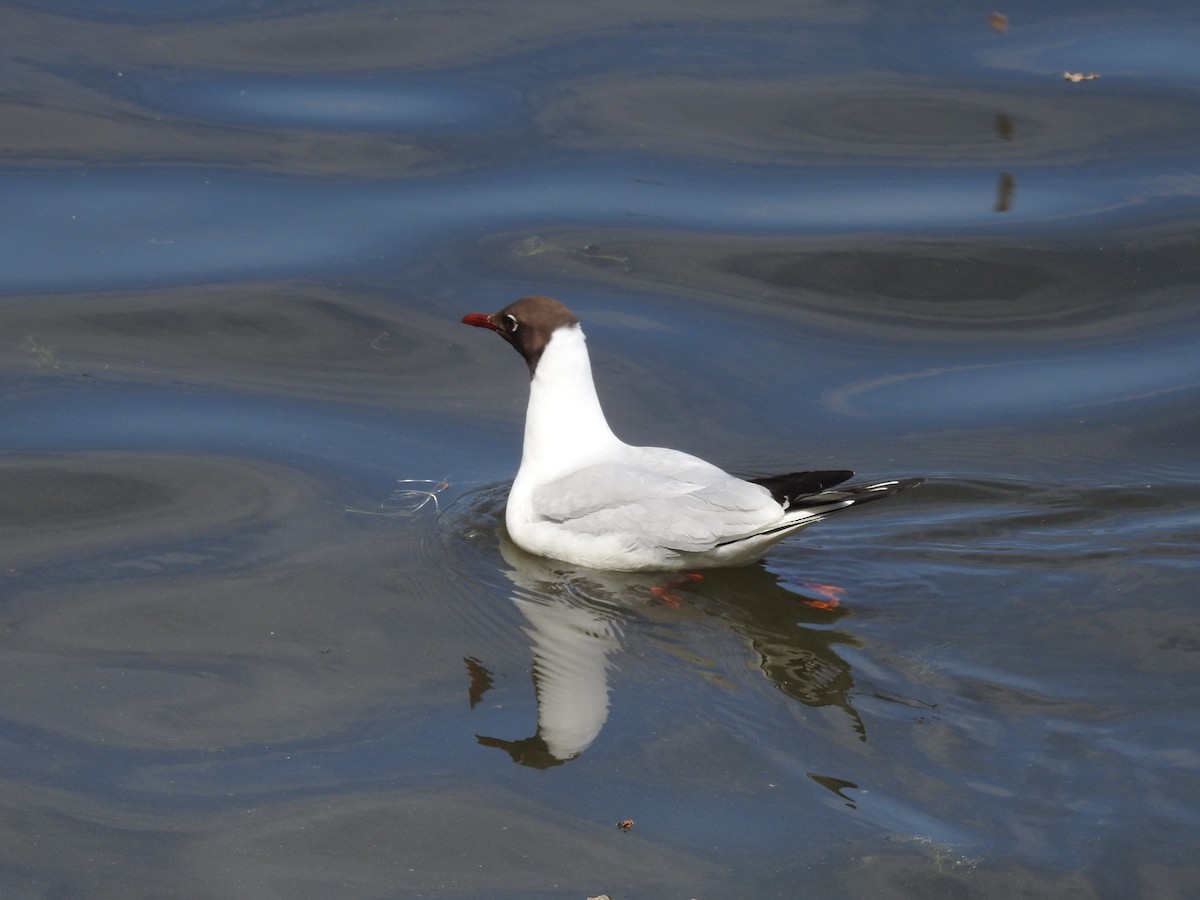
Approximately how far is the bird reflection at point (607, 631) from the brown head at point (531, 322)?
83cm

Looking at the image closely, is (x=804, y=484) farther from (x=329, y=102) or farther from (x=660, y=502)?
(x=329, y=102)

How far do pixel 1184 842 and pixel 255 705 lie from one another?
306cm

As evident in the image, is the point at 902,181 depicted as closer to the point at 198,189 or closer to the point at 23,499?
the point at 198,189

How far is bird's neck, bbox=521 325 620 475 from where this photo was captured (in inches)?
282

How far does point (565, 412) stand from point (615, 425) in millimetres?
1206

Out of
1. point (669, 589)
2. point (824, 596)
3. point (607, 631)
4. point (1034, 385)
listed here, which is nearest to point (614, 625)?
point (607, 631)

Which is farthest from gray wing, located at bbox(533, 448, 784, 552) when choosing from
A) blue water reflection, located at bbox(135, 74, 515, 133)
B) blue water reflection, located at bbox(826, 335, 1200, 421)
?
blue water reflection, located at bbox(135, 74, 515, 133)

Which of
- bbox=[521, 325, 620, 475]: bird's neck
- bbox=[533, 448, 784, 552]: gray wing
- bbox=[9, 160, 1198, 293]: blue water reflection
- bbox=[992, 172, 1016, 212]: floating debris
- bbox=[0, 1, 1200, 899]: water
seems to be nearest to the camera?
bbox=[0, 1, 1200, 899]: water

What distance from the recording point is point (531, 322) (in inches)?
287

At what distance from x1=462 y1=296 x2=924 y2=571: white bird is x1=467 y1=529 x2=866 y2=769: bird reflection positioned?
0.11 metres

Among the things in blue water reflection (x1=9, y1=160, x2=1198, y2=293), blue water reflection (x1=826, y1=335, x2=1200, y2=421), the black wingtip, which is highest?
blue water reflection (x1=9, y1=160, x2=1198, y2=293)

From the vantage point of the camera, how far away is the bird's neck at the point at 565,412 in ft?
23.5

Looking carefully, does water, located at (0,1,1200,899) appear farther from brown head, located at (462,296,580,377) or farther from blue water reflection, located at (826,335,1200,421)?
brown head, located at (462,296,580,377)

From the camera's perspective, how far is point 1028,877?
4.73 meters
